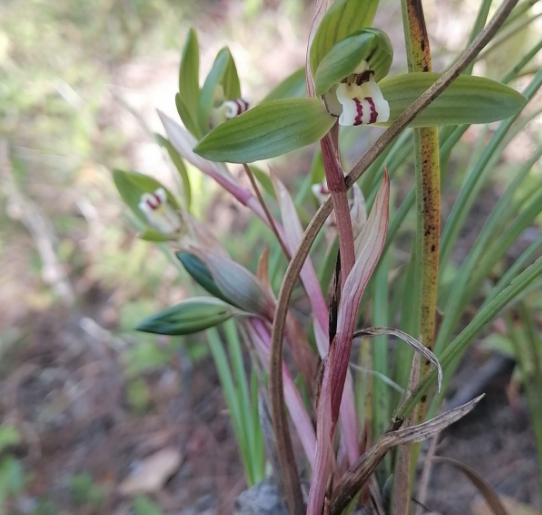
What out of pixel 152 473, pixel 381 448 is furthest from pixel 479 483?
pixel 152 473

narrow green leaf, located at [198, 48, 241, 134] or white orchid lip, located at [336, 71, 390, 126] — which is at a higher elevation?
narrow green leaf, located at [198, 48, 241, 134]

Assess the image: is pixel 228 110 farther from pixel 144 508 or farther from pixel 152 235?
pixel 144 508

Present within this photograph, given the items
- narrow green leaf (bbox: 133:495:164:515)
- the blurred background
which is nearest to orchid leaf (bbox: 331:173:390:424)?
the blurred background

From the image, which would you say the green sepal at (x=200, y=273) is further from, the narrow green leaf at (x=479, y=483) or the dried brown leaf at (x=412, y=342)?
the narrow green leaf at (x=479, y=483)

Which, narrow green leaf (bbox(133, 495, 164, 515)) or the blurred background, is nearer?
narrow green leaf (bbox(133, 495, 164, 515))

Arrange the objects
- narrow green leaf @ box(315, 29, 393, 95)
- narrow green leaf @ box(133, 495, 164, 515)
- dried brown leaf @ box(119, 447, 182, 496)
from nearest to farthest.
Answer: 1. narrow green leaf @ box(315, 29, 393, 95)
2. narrow green leaf @ box(133, 495, 164, 515)
3. dried brown leaf @ box(119, 447, 182, 496)

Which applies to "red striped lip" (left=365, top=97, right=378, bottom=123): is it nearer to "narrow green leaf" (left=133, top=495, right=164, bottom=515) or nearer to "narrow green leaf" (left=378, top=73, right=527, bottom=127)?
"narrow green leaf" (left=378, top=73, right=527, bottom=127)

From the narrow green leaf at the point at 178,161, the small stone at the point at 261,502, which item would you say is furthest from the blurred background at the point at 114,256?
the small stone at the point at 261,502
